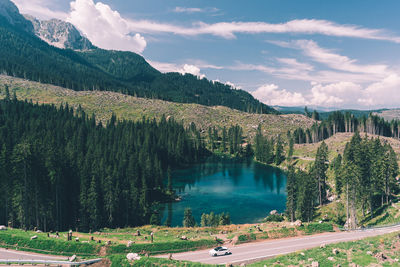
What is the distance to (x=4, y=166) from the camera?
5481 centimetres

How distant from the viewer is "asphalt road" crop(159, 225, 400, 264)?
32.8m

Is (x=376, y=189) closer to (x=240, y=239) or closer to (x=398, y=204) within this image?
(x=398, y=204)

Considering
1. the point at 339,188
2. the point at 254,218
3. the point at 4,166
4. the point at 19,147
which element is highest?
the point at 19,147

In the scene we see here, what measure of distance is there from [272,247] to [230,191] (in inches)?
2815

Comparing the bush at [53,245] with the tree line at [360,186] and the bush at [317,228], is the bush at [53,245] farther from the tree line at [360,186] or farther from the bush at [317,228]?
the tree line at [360,186]

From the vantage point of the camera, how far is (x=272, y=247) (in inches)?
1449

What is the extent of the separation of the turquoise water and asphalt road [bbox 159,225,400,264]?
3554cm

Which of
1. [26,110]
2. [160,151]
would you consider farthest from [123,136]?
[26,110]

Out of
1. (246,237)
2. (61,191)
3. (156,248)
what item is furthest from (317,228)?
(61,191)

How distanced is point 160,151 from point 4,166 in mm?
98554

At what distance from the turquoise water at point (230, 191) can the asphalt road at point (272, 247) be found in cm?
3554

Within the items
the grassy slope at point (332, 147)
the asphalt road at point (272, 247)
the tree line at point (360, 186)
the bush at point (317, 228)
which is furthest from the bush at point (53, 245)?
the grassy slope at point (332, 147)

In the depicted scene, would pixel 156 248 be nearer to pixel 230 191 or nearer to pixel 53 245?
pixel 53 245

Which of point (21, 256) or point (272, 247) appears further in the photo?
point (272, 247)
